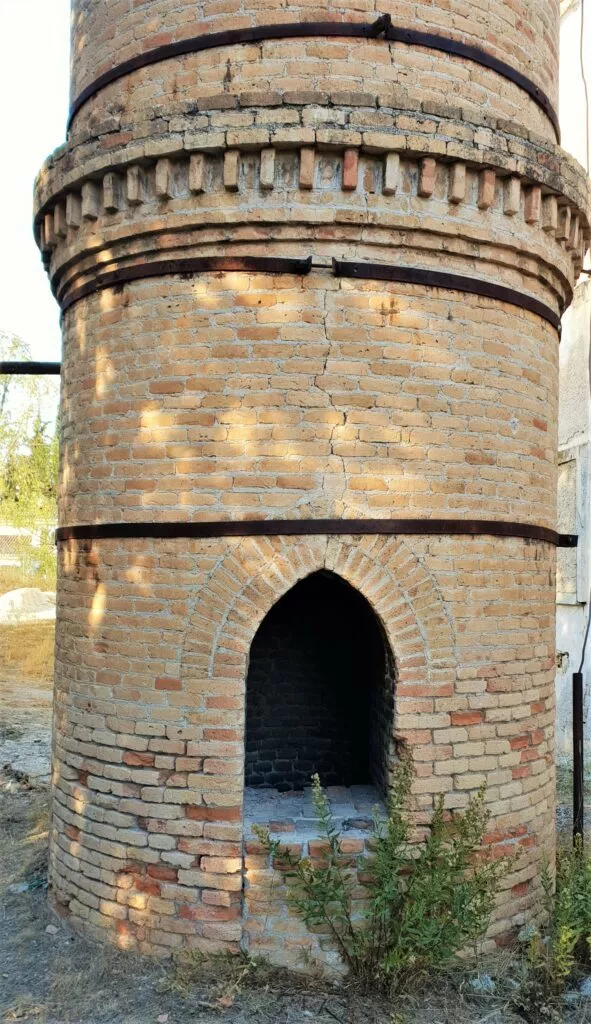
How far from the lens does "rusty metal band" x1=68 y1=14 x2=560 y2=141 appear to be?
15.5 ft

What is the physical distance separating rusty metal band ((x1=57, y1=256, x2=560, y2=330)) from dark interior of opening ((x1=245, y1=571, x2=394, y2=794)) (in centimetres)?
273

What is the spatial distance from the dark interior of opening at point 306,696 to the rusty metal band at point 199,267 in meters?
2.84

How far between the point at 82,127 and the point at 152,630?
3.49 meters

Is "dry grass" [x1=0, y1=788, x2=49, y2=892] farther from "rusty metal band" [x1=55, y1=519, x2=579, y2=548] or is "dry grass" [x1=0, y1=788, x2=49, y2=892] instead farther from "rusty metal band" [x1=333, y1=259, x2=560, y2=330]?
"rusty metal band" [x1=333, y1=259, x2=560, y2=330]

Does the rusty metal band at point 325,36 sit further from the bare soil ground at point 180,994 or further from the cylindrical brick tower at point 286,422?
the bare soil ground at point 180,994

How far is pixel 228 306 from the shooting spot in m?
4.68

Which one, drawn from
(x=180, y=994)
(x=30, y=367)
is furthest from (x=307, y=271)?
(x=180, y=994)

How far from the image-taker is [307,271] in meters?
4.60

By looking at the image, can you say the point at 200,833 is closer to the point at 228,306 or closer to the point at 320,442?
the point at 320,442

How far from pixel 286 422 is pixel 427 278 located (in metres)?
1.19

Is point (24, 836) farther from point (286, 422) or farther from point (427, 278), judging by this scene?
point (427, 278)

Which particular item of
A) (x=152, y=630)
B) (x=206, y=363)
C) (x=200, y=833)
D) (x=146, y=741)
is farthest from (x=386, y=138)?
(x=200, y=833)

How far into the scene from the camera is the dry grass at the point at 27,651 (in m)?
16.3

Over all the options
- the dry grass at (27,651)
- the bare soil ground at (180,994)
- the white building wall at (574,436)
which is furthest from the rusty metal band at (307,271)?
the dry grass at (27,651)
